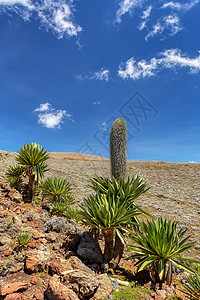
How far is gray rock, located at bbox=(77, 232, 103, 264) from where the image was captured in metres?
5.19

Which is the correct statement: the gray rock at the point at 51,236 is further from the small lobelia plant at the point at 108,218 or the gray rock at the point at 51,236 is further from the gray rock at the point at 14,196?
the gray rock at the point at 14,196

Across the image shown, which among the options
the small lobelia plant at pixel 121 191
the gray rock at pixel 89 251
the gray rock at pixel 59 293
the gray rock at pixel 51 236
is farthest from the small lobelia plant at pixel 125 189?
the gray rock at pixel 59 293

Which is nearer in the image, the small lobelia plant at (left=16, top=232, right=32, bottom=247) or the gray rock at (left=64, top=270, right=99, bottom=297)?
the gray rock at (left=64, top=270, right=99, bottom=297)

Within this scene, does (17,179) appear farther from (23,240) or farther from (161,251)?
(161,251)

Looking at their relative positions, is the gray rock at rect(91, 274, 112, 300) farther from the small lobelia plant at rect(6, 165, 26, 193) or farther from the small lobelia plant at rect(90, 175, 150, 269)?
the small lobelia plant at rect(6, 165, 26, 193)

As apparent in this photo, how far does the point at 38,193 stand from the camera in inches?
425

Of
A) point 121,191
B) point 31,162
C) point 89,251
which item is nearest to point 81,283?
point 89,251

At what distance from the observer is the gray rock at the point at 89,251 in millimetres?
5188

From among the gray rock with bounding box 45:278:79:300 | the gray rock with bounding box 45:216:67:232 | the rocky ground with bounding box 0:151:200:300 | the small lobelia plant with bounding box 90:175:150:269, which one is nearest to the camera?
the gray rock with bounding box 45:278:79:300

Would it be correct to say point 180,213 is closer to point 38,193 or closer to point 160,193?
point 160,193

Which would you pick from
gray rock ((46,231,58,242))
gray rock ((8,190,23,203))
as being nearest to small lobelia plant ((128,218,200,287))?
gray rock ((46,231,58,242))

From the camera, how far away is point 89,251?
5.25 m

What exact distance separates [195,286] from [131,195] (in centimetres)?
259

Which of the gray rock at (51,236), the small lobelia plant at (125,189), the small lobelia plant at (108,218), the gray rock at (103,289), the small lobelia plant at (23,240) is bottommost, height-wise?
the gray rock at (103,289)
